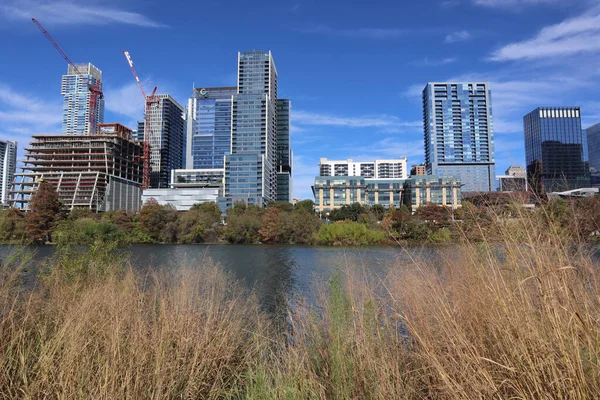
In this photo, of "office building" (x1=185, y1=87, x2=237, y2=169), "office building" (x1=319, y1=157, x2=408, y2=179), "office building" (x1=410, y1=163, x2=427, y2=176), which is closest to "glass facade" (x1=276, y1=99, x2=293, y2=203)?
"office building" (x1=185, y1=87, x2=237, y2=169)

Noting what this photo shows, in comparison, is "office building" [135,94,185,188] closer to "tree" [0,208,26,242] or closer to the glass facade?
the glass facade

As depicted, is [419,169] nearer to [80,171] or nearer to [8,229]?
[80,171]

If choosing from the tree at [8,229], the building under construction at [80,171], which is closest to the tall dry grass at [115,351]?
the tree at [8,229]

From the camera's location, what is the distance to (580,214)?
4820mm

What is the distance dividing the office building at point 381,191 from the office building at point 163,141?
105 metres

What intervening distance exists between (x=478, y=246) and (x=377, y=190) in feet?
348

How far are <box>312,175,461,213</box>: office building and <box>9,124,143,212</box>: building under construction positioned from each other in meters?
55.9

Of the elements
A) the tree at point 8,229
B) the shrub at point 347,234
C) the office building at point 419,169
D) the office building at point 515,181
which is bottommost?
the shrub at point 347,234

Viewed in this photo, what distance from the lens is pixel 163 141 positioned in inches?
7441

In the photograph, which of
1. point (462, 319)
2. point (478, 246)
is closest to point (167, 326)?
point (462, 319)

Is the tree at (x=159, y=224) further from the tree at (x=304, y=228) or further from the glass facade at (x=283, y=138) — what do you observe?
the glass facade at (x=283, y=138)

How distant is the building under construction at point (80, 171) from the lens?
9925 cm

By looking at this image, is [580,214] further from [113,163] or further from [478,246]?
[113,163]

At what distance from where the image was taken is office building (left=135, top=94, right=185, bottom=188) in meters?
185
